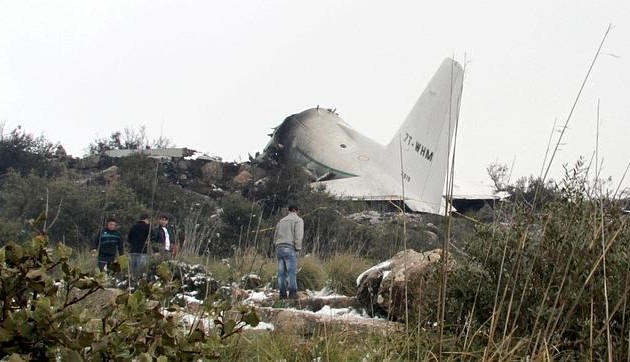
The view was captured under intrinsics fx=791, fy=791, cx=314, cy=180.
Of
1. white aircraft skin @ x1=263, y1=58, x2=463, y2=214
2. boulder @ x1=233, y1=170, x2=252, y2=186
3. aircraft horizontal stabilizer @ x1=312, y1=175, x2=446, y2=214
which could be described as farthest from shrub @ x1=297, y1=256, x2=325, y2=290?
aircraft horizontal stabilizer @ x1=312, y1=175, x2=446, y2=214

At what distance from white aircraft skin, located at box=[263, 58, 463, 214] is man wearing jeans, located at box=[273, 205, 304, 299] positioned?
1502 centimetres

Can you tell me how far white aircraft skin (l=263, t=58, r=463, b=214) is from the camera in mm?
26672

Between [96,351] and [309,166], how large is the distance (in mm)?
32181

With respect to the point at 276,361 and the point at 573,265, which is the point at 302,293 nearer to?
the point at 276,361

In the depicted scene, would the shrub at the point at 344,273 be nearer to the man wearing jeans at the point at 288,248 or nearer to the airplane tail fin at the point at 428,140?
the man wearing jeans at the point at 288,248

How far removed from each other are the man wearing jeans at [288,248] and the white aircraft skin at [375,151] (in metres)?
15.0

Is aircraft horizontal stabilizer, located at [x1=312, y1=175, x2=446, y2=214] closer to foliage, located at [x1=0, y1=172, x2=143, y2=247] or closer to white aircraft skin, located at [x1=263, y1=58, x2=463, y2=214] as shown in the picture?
white aircraft skin, located at [x1=263, y1=58, x2=463, y2=214]

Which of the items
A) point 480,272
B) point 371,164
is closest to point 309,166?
point 371,164

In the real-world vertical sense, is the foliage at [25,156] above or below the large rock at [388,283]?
above

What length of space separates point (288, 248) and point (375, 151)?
2740 centimetres

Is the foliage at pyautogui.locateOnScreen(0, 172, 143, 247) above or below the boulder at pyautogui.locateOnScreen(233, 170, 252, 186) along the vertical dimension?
below

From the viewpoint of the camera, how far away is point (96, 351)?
139 cm

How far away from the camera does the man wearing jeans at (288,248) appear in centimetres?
934

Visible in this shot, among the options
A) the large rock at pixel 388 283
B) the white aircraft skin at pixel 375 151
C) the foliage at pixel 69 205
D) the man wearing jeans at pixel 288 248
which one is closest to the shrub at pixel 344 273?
the man wearing jeans at pixel 288 248
